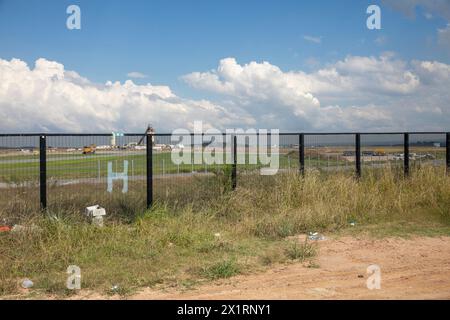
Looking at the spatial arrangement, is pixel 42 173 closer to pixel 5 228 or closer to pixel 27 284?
pixel 5 228

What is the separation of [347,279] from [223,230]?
3.38 meters

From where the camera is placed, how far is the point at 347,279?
566 cm

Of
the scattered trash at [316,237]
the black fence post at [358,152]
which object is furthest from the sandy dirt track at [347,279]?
the black fence post at [358,152]

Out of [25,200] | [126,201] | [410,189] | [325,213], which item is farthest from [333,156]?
[25,200]

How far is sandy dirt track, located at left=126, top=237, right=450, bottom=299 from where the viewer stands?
5.05m

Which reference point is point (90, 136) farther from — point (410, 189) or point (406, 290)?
point (410, 189)

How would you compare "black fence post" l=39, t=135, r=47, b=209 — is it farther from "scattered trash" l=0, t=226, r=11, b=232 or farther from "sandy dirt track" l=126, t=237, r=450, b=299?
"sandy dirt track" l=126, t=237, r=450, b=299

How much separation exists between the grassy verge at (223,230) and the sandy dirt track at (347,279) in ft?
1.24

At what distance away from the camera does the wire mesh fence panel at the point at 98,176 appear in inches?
350

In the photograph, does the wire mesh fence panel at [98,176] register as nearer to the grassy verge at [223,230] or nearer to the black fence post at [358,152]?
the grassy verge at [223,230]

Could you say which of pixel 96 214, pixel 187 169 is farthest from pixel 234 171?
pixel 96 214

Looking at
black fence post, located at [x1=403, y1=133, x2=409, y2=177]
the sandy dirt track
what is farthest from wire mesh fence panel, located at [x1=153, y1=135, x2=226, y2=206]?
black fence post, located at [x1=403, y1=133, x2=409, y2=177]

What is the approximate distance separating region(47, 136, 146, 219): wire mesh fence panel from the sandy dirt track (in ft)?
14.5
